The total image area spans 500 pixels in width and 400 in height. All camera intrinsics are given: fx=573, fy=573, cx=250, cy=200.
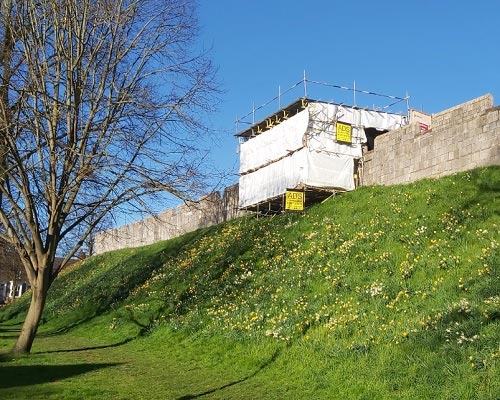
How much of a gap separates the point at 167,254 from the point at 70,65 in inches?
531

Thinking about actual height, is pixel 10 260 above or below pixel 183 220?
below

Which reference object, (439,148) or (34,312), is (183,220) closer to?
(439,148)

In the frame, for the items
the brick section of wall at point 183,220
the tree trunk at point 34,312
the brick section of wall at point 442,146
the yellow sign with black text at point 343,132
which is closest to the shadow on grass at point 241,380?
the tree trunk at point 34,312

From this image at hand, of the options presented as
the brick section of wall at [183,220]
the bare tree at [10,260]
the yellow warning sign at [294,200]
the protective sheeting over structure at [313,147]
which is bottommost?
the bare tree at [10,260]

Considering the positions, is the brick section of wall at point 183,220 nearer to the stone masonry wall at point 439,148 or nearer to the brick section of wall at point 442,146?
the stone masonry wall at point 439,148

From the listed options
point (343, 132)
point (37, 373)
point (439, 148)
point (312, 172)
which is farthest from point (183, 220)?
point (37, 373)

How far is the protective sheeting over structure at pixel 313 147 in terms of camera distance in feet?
67.8

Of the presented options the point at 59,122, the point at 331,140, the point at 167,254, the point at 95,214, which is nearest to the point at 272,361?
the point at 95,214

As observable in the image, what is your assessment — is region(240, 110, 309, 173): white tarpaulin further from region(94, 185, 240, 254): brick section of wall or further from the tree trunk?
the tree trunk

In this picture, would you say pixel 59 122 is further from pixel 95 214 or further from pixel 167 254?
pixel 167 254

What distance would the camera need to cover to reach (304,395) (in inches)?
297

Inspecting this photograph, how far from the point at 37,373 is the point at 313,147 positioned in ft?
44.9

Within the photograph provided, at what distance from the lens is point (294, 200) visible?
20344 mm

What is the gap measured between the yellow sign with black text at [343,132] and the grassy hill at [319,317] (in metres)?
3.14
